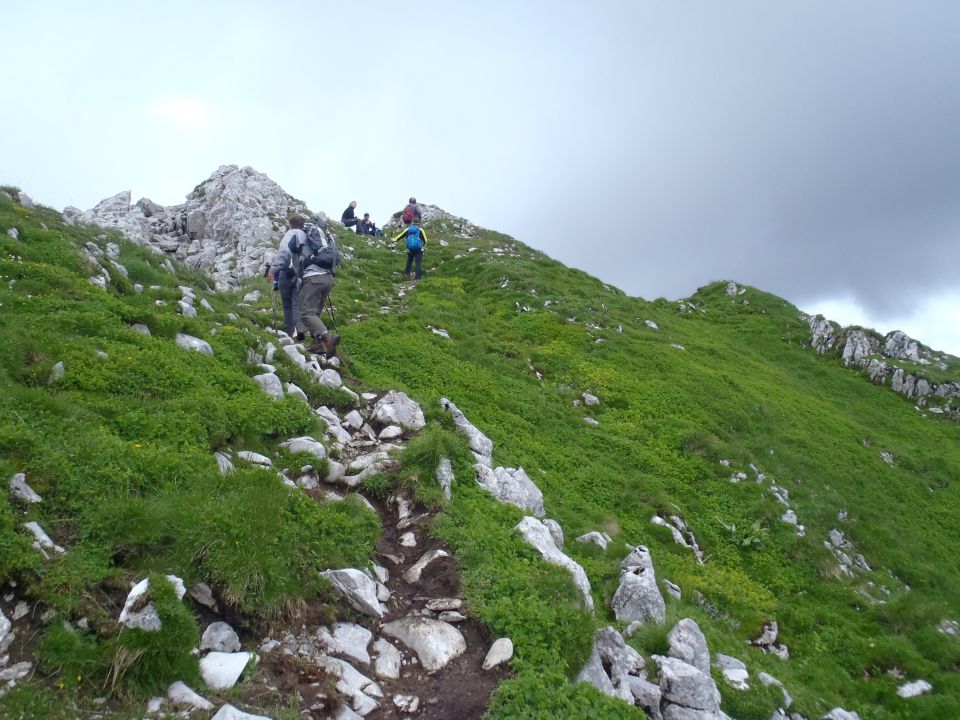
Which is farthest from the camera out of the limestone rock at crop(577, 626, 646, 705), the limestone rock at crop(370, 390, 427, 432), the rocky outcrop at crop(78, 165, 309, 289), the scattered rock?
the rocky outcrop at crop(78, 165, 309, 289)

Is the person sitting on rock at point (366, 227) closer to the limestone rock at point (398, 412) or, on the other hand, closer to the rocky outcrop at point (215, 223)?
the rocky outcrop at point (215, 223)

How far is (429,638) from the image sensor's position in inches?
271

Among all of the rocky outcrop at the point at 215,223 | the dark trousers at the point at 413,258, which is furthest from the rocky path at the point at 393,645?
the dark trousers at the point at 413,258

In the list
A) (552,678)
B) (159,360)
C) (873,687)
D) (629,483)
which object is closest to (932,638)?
(873,687)

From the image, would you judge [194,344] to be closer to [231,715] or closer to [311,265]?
[311,265]

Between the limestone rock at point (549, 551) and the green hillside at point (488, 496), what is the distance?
0.29 meters

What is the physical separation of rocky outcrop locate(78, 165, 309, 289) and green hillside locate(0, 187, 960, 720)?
24.4 feet

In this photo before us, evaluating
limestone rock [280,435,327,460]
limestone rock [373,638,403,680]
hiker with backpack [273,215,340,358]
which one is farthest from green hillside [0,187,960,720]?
hiker with backpack [273,215,340,358]

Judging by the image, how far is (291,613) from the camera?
654 centimetres

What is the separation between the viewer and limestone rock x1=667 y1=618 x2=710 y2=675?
8.16 m

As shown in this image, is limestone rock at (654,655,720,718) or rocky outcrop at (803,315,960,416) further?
rocky outcrop at (803,315,960,416)

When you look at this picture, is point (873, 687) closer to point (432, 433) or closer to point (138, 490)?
point (432, 433)

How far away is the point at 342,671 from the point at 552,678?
222 centimetres

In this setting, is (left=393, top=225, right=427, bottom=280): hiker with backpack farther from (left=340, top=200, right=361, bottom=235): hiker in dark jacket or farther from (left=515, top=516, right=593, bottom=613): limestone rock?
(left=515, top=516, right=593, bottom=613): limestone rock
